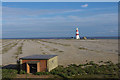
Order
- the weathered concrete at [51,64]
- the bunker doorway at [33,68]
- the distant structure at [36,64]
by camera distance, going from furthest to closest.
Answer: the bunker doorway at [33,68] < the weathered concrete at [51,64] < the distant structure at [36,64]

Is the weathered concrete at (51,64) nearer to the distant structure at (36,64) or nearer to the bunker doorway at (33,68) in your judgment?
the distant structure at (36,64)

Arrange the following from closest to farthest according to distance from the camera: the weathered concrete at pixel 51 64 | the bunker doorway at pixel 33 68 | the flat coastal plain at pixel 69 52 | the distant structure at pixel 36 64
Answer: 1. the distant structure at pixel 36 64
2. the weathered concrete at pixel 51 64
3. the bunker doorway at pixel 33 68
4. the flat coastal plain at pixel 69 52

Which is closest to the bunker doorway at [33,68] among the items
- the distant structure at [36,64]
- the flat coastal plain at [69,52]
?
the distant structure at [36,64]

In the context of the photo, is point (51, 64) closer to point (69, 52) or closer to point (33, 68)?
point (33, 68)

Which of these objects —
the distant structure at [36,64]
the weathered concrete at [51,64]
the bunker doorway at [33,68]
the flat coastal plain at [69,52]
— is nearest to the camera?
the distant structure at [36,64]

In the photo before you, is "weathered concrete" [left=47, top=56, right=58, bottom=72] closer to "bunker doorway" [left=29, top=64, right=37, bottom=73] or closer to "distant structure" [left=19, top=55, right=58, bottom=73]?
"distant structure" [left=19, top=55, right=58, bottom=73]

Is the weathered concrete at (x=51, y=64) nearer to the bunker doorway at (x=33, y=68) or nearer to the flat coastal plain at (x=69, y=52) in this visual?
the bunker doorway at (x=33, y=68)

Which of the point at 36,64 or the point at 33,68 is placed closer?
the point at 36,64

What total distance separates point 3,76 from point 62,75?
4658mm

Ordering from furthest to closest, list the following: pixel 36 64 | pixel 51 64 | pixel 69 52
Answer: pixel 69 52
pixel 51 64
pixel 36 64

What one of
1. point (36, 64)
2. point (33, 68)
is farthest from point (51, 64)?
point (33, 68)

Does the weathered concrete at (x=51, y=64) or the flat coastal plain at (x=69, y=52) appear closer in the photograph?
the weathered concrete at (x=51, y=64)

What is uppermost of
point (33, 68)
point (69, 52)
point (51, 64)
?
point (69, 52)

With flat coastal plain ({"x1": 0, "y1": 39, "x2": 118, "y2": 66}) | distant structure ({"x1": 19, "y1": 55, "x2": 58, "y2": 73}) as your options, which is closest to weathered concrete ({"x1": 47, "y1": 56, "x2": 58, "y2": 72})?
distant structure ({"x1": 19, "y1": 55, "x2": 58, "y2": 73})
